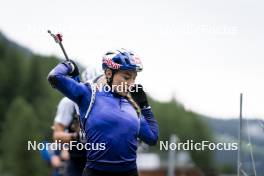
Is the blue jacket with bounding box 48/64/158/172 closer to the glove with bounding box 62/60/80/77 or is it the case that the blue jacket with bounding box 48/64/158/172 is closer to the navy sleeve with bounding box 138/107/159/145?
the glove with bounding box 62/60/80/77

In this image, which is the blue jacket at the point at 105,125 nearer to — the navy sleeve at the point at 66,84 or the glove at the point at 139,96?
the navy sleeve at the point at 66,84

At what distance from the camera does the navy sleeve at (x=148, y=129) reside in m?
7.33

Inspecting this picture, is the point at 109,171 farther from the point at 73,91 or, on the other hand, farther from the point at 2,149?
the point at 2,149

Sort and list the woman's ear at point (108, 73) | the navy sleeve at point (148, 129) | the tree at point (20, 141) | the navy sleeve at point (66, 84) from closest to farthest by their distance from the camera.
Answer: the navy sleeve at point (66, 84)
the woman's ear at point (108, 73)
the navy sleeve at point (148, 129)
the tree at point (20, 141)

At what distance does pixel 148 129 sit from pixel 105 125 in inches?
20.9

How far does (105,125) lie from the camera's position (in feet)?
22.9

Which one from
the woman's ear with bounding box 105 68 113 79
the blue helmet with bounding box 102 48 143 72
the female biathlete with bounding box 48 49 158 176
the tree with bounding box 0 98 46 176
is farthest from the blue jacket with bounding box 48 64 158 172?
the tree with bounding box 0 98 46 176

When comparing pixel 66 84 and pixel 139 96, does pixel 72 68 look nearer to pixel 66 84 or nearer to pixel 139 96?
pixel 66 84

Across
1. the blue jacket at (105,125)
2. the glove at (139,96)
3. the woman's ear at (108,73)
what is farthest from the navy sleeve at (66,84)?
the glove at (139,96)

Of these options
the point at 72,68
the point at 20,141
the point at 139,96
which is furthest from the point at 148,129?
the point at 20,141

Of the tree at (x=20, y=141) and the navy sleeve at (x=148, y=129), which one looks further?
the tree at (x=20, y=141)

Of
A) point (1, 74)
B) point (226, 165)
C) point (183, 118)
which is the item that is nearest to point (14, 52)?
point (1, 74)

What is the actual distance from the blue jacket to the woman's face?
0.10 m

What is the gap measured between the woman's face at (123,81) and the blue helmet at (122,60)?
2.5 inches
